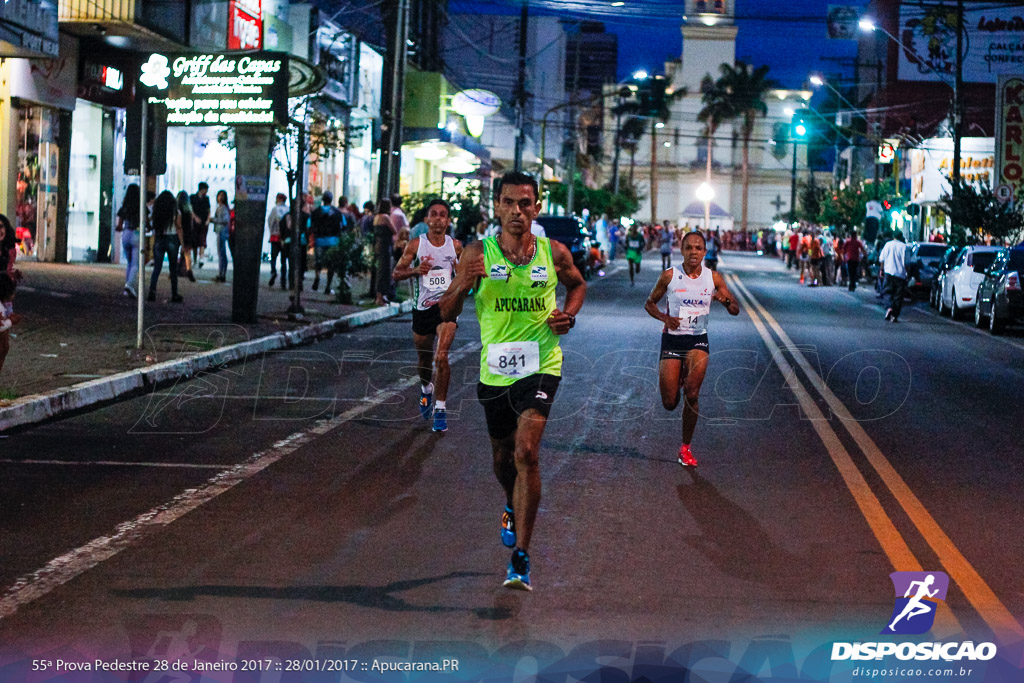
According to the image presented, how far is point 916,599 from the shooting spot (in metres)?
6.40

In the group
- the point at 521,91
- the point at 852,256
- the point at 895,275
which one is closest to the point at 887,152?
the point at 521,91

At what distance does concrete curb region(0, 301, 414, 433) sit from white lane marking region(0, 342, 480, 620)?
224 cm

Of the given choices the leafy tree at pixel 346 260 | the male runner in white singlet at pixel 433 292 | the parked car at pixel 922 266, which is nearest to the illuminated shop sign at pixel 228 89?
the leafy tree at pixel 346 260

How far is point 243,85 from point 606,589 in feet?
47.3

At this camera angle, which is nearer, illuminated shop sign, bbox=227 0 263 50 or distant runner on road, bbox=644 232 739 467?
distant runner on road, bbox=644 232 739 467

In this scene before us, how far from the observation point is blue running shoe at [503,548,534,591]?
21.1 ft

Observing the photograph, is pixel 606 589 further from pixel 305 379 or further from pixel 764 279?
pixel 764 279

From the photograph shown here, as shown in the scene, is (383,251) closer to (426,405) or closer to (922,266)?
(426,405)

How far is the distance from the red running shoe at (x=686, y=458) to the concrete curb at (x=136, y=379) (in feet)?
17.3

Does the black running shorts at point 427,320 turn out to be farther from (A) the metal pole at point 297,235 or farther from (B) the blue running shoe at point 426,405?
(A) the metal pole at point 297,235

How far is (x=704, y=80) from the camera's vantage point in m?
125

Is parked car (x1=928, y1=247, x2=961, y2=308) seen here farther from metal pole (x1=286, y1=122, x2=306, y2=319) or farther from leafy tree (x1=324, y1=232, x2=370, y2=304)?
metal pole (x1=286, y1=122, x2=306, y2=319)

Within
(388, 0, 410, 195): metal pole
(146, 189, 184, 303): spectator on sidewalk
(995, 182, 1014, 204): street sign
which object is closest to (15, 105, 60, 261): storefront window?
(146, 189, 184, 303): spectator on sidewalk

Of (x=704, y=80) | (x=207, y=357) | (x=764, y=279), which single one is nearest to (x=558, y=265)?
(x=207, y=357)
